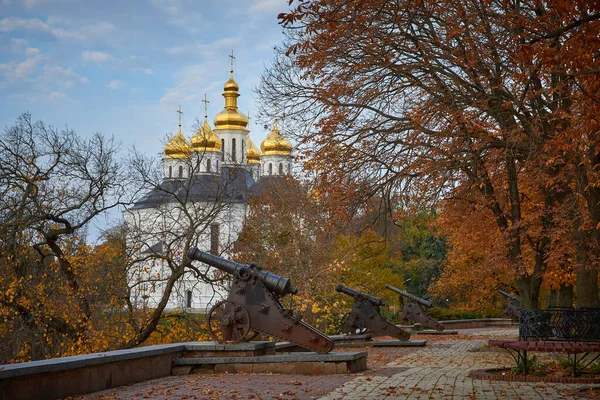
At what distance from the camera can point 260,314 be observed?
12.4 meters

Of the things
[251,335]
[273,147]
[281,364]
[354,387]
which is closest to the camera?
[354,387]

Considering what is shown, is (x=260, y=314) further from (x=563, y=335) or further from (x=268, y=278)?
(x=563, y=335)

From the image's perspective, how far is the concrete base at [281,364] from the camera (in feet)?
37.5

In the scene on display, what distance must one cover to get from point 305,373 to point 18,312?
10.6 m

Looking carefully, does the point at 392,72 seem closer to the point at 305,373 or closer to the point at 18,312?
the point at 305,373

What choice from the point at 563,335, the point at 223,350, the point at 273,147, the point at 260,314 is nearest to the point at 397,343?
the point at 563,335

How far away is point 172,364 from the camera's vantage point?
11812mm

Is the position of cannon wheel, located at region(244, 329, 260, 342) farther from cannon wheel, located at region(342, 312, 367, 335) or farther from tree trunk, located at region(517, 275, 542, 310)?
tree trunk, located at region(517, 275, 542, 310)

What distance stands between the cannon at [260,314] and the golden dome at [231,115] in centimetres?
7583

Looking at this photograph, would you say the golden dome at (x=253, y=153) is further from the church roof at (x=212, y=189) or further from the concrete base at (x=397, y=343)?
the concrete base at (x=397, y=343)

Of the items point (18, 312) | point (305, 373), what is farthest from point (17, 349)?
point (305, 373)

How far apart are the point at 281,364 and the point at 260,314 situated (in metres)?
1.15

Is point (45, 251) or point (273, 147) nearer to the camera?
point (45, 251)

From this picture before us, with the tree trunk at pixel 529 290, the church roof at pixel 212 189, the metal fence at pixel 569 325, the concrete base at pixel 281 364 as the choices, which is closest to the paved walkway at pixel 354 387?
the concrete base at pixel 281 364
